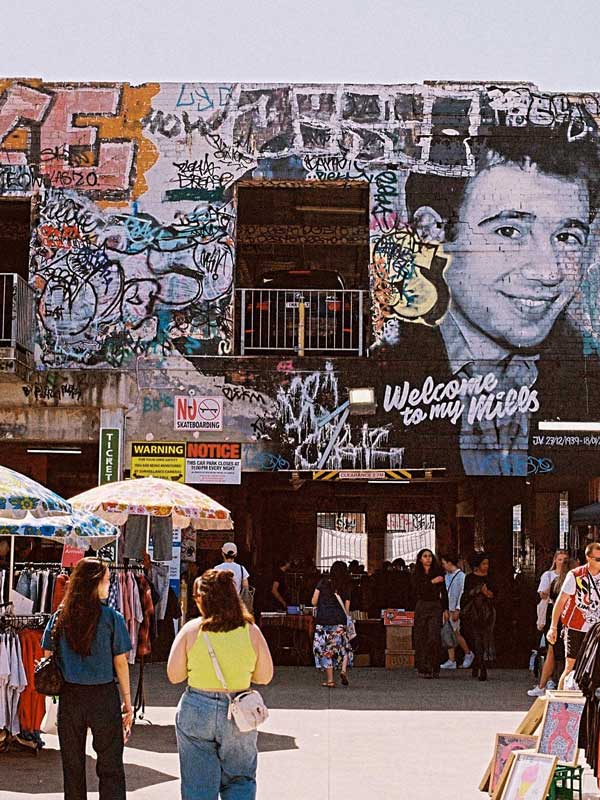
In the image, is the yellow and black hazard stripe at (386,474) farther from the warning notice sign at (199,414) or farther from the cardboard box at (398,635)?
the cardboard box at (398,635)

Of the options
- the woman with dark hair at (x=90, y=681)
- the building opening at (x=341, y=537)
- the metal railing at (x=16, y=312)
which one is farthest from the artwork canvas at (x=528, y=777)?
the building opening at (x=341, y=537)

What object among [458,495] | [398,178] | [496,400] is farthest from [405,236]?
[458,495]

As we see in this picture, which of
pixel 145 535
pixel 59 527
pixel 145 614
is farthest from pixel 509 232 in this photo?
pixel 59 527

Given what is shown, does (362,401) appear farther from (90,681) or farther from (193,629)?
(193,629)

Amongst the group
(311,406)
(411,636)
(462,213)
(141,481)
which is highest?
(462,213)

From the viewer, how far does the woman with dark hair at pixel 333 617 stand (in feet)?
55.5

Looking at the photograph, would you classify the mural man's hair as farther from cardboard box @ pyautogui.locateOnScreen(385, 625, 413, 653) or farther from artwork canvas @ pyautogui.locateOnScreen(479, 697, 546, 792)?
artwork canvas @ pyautogui.locateOnScreen(479, 697, 546, 792)

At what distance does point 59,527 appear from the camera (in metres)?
10.7

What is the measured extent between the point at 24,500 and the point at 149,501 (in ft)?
10.6

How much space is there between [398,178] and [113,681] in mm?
12952

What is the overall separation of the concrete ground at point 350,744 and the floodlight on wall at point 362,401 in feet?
12.7

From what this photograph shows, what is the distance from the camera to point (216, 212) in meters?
19.5

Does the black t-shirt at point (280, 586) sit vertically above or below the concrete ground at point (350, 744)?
above

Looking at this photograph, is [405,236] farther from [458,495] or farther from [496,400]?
[458,495]
